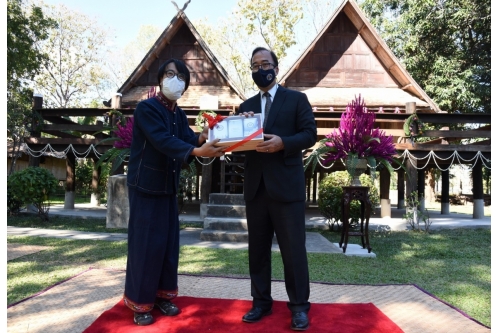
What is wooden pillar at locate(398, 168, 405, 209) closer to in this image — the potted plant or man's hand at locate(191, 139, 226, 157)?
the potted plant

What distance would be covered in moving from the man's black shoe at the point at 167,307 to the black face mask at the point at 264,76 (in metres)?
1.89

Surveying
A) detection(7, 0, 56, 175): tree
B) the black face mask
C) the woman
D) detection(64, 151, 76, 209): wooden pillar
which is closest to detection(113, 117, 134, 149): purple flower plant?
detection(64, 151, 76, 209): wooden pillar

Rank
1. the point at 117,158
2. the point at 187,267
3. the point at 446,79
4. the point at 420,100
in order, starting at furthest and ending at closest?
the point at 446,79 → the point at 420,100 → the point at 117,158 → the point at 187,267

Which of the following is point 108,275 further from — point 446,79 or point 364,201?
point 446,79

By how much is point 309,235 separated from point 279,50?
17725 mm

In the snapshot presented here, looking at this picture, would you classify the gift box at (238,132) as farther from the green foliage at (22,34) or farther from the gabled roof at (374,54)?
the green foliage at (22,34)

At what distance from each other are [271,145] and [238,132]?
0.25 metres

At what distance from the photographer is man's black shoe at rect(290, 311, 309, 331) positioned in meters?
2.72

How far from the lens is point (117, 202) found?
8.27 metres

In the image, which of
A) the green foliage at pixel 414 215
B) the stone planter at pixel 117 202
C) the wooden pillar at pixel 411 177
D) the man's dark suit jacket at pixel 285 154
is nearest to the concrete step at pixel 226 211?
the stone planter at pixel 117 202

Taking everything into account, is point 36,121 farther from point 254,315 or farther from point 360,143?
point 254,315

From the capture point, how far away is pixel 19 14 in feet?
39.2

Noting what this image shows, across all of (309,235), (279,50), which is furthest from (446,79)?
(309,235)

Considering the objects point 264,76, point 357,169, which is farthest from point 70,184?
point 264,76
